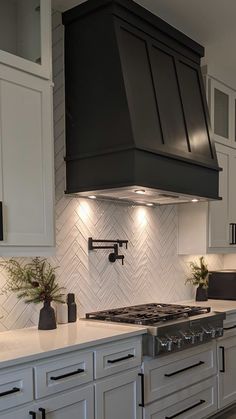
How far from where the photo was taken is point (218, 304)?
3.83m

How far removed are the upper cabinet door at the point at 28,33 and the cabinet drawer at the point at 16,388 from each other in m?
1.59

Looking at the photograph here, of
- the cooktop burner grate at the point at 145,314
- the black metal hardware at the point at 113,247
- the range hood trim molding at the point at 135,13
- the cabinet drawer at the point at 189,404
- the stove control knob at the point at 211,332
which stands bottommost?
the cabinet drawer at the point at 189,404

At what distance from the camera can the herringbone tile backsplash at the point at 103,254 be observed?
2.91 m

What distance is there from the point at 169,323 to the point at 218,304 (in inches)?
48.3

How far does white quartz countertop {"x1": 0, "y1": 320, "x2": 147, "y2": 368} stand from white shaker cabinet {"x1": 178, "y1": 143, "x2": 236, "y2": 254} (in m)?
1.44

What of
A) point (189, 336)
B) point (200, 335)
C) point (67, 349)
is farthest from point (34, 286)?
point (200, 335)

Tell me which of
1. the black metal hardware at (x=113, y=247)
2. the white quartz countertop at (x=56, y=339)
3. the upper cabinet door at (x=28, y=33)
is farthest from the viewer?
the black metal hardware at (x=113, y=247)

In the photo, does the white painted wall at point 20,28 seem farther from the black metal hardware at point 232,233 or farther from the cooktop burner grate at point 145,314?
the black metal hardware at point 232,233

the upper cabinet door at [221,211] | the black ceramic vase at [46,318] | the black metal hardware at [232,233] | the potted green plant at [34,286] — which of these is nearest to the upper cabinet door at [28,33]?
the potted green plant at [34,286]

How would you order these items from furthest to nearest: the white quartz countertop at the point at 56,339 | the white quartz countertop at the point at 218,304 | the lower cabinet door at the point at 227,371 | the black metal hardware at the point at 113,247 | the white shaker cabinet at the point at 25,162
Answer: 1. the white quartz countertop at the point at 218,304
2. the lower cabinet door at the point at 227,371
3. the black metal hardware at the point at 113,247
4. the white shaker cabinet at the point at 25,162
5. the white quartz countertop at the point at 56,339

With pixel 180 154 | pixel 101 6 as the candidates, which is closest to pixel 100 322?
pixel 180 154

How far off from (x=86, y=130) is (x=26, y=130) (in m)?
0.57

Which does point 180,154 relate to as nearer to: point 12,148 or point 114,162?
point 114,162

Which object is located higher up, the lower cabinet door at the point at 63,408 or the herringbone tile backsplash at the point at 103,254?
the herringbone tile backsplash at the point at 103,254
